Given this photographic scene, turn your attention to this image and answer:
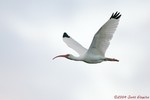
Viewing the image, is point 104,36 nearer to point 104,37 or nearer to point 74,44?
point 104,37

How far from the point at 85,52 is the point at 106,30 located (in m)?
3.15

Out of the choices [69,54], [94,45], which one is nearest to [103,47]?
[94,45]

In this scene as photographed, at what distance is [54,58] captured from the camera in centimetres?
4050

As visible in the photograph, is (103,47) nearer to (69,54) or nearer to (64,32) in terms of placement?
(69,54)

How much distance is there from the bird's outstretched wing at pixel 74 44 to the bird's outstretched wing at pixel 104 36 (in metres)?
1.91

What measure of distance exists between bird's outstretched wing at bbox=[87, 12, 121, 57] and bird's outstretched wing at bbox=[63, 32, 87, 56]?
1.91 metres

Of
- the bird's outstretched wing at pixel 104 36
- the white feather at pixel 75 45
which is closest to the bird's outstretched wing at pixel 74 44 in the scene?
the white feather at pixel 75 45

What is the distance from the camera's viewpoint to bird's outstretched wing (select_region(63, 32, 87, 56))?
130 feet

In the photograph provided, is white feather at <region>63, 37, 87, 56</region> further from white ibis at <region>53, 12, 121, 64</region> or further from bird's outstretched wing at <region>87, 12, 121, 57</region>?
bird's outstretched wing at <region>87, 12, 121, 57</region>

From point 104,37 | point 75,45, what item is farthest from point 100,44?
point 75,45

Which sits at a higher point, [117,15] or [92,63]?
[117,15]

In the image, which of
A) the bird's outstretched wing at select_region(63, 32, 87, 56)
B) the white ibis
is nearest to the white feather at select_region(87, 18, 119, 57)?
the white ibis

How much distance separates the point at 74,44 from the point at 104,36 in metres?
4.64

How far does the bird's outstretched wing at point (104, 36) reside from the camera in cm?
3634
